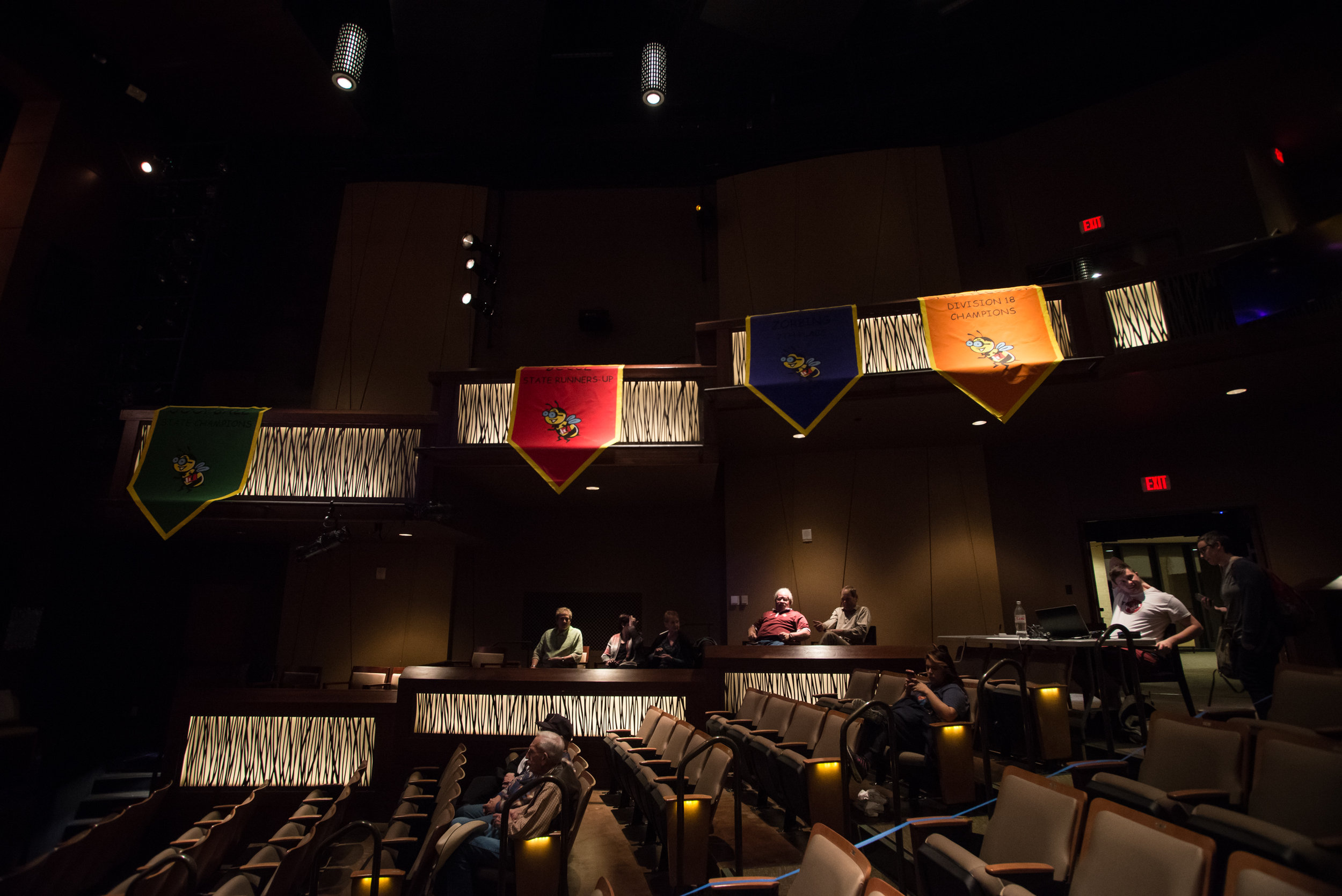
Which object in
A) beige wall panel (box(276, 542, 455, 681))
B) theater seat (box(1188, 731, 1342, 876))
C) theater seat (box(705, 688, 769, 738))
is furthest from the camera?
beige wall panel (box(276, 542, 455, 681))

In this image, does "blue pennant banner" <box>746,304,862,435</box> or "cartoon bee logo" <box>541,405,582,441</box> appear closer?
"blue pennant banner" <box>746,304,862,435</box>

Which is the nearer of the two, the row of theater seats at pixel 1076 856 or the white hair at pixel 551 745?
the row of theater seats at pixel 1076 856

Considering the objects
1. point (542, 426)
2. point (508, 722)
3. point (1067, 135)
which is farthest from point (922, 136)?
point (508, 722)

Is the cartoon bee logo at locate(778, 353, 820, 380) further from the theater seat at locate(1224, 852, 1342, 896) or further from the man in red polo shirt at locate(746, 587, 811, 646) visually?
the theater seat at locate(1224, 852, 1342, 896)

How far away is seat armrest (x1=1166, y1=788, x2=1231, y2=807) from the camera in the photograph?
8.14ft

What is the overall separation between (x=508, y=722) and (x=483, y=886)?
104 inches

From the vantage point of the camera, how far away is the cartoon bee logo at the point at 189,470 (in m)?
6.84

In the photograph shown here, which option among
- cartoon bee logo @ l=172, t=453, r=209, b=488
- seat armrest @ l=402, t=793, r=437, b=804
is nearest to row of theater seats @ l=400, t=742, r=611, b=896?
seat armrest @ l=402, t=793, r=437, b=804

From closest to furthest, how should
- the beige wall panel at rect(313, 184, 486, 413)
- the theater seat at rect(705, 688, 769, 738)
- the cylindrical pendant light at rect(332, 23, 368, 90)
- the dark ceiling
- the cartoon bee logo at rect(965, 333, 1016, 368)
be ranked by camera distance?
the theater seat at rect(705, 688, 769, 738)
the cartoon bee logo at rect(965, 333, 1016, 368)
the cylindrical pendant light at rect(332, 23, 368, 90)
the dark ceiling
the beige wall panel at rect(313, 184, 486, 413)

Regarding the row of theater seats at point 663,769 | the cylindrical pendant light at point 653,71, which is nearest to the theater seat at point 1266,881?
the row of theater seats at point 663,769

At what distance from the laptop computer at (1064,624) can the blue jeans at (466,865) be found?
3.89 m

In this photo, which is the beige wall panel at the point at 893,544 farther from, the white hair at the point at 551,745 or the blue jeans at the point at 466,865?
the blue jeans at the point at 466,865

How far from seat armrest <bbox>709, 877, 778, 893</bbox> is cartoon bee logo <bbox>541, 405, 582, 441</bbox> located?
4.59 meters

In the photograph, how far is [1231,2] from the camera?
7316mm
